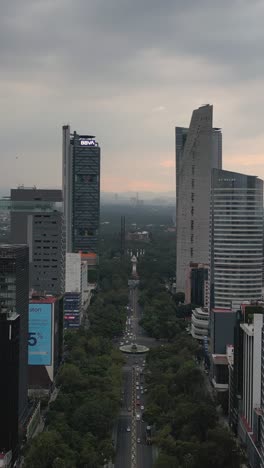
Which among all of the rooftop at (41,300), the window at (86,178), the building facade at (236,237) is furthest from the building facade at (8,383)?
the window at (86,178)

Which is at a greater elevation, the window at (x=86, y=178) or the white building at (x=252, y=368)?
the window at (x=86, y=178)

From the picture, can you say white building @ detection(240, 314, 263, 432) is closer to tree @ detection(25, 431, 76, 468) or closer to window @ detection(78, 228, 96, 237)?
tree @ detection(25, 431, 76, 468)

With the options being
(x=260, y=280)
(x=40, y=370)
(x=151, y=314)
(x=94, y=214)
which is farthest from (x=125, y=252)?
(x=40, y=370)

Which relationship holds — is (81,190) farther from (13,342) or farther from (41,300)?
(13,342)

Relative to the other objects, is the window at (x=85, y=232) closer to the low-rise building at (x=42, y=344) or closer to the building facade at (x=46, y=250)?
the building facade at (x=46, y=250)

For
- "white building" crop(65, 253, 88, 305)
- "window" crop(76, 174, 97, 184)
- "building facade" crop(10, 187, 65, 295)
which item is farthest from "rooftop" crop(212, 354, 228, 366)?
"window" crop(76, 174, 97, 184)
